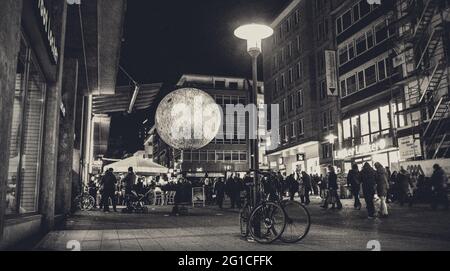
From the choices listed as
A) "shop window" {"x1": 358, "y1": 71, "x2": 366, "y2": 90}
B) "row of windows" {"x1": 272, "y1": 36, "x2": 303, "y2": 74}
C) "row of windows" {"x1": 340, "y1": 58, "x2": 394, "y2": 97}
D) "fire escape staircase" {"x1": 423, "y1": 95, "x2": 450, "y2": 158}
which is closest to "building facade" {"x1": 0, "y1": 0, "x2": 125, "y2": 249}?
"fire escape staircase" {"x1": 423, "y1": 95, "x2": 450, "y2": 158}

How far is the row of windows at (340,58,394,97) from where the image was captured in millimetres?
29678

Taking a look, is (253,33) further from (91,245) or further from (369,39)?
(369,39)

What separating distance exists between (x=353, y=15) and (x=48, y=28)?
103ft

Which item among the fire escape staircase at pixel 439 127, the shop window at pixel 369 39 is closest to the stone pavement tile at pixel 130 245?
the fire escape staircase at pixel 439 127

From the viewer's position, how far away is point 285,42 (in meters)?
46.6

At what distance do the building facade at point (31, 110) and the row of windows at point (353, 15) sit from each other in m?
25.1

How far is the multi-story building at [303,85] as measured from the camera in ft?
128

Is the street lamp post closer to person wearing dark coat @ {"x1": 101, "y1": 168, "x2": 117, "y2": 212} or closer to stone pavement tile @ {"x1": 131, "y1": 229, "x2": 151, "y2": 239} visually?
stone pavement tile @ {"x1": 131, "y1": 229, "x2": 151, "y2": 239}

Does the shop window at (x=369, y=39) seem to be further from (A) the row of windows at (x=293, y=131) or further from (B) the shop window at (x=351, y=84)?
(A) the row of windows at (x=293, y=131)

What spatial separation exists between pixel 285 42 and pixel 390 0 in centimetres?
1805

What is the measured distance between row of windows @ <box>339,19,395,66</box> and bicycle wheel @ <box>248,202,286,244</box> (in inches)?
990

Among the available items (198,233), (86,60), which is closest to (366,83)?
(86,60)
